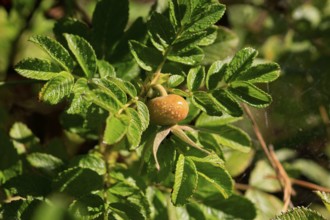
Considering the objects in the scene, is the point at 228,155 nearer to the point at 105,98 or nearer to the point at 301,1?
the point at 105,98

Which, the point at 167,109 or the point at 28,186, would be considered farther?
the point at 28,186

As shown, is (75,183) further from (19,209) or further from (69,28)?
(69,28)

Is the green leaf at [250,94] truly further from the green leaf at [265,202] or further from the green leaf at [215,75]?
the green leaf at [265,202]

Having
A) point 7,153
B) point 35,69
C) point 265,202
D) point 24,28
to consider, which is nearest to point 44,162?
point 7,153

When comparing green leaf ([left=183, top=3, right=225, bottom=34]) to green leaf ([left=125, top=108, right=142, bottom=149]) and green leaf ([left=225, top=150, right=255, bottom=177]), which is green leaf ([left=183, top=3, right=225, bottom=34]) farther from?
green leaf ([left=225, top=150, right=255, bottom=177])

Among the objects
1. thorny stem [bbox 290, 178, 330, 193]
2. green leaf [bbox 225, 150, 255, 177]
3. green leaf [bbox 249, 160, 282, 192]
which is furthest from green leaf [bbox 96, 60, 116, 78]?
thorny stem [bbox 290, 178, 330, 193]

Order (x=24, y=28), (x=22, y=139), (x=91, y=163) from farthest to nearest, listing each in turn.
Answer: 1. (x=24, y=28)
2. (x=22, y=139)
3. (x=91, y=163)
